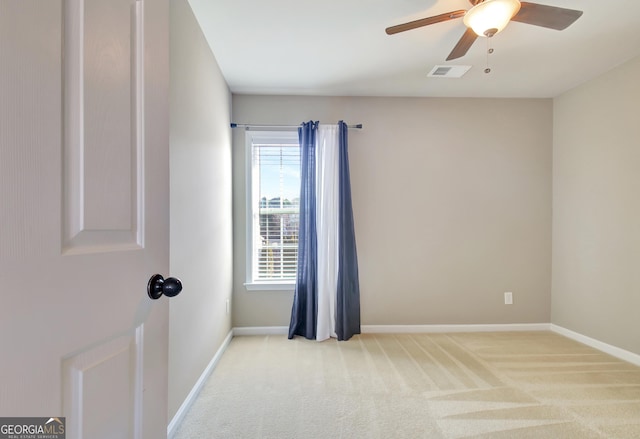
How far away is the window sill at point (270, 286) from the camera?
122 inches

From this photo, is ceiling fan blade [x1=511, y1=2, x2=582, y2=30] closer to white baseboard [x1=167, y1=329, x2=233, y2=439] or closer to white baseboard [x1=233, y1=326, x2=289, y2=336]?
white baseboard [x1=167, y1=329, x2=233, y2=439]

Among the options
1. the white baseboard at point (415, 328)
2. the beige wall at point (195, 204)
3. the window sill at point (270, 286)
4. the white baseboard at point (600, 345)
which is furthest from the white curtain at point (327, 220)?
the white baseboard at point (600, 345)

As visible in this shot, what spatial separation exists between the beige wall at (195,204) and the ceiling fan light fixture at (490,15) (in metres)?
1.62

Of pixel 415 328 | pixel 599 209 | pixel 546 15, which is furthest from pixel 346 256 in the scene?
pixel 599 209

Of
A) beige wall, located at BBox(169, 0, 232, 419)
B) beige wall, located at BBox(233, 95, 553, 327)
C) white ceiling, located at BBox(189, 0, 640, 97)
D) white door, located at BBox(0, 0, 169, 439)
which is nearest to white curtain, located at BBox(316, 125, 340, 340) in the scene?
beige wall, located at BBox(233, 95, 553, 327)

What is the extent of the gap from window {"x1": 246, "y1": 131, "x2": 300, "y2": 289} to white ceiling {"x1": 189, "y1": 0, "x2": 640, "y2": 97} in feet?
2.04

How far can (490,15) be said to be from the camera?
1.52 m

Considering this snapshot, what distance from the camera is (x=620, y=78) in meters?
2.56

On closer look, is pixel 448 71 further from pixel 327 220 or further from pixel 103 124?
pixel 103 124

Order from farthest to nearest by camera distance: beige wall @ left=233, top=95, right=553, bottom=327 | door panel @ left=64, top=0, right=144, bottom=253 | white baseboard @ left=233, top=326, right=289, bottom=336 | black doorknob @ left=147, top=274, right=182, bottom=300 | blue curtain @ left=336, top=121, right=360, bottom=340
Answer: beige wall @ left=233, top=95, right=553, bottom=327 < white baseboard @ left=233, top=326, right=289, bottom=336 < blue curtain @ left=336, top=121, right=360, bottom=340 < black doorknob @ left=147, top=274, right=182, bottom=300 < door panel @ left=64, top=0, right=144, bottom=253

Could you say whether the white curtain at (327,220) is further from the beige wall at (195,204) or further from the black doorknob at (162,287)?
the black doorknob at (162,287)

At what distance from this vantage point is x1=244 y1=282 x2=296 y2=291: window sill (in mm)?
3094

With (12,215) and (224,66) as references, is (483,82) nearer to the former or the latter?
(224,66)

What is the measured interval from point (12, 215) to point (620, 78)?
3.92 meters
